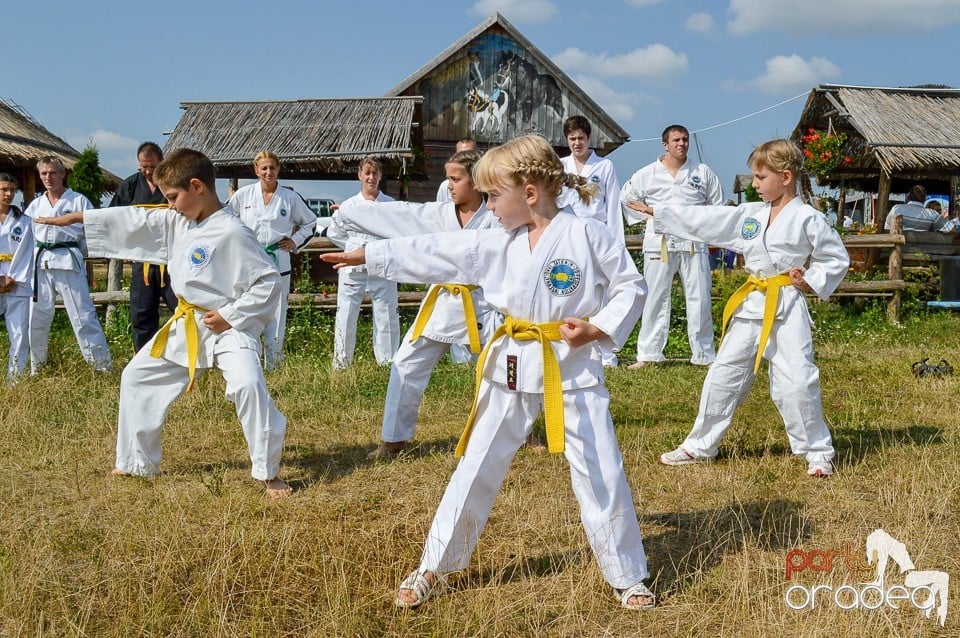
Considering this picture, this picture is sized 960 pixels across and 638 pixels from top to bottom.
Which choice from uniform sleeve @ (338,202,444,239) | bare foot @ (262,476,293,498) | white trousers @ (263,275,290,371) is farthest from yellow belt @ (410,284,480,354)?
white trousers @ (263,275,290,371)

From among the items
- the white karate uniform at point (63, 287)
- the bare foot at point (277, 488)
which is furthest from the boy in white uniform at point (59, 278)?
the bare foot at point (277, 488)

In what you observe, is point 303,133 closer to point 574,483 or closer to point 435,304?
point 435,304

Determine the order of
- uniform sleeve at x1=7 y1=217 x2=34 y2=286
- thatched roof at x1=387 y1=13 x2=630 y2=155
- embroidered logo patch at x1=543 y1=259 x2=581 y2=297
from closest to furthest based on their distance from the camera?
embroidered logo patch at x1=543 y1=259 x2=581 y2=297
uniform sleeve at x1=7 y1=217 x2=34 y2=286
thatched roof at x1=387 y1=13 x2=630 y2=155

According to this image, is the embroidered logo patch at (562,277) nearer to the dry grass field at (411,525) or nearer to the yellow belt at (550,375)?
the yellow belt at (550,375)

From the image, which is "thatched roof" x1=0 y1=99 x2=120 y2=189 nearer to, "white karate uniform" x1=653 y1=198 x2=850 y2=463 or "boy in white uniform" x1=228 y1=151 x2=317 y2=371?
"boy in white uniform" x1=228 y1=151 x2=317 y2=371

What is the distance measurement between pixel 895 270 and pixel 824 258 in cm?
743

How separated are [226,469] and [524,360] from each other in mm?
2310

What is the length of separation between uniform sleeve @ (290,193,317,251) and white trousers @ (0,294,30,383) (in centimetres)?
241

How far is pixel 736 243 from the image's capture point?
16.0 feet

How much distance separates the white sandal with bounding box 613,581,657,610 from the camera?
3.03 metres

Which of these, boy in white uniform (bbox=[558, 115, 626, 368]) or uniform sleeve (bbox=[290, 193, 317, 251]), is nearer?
boy in white uniform (bbox=[558, 115, 626, 368])

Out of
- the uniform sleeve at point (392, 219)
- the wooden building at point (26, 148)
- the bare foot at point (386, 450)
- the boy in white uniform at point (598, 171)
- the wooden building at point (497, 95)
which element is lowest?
the bare foot at point (386, 450)

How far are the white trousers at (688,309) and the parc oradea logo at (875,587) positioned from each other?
4.74 m

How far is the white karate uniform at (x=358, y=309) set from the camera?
27.0 ft
